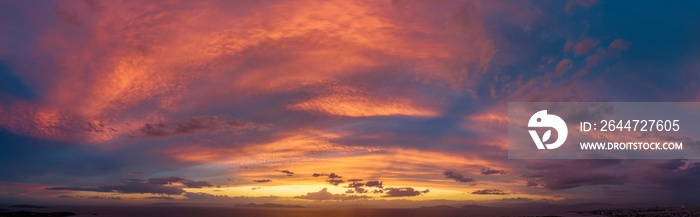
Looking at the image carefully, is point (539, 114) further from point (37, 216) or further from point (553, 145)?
point (37, 216)

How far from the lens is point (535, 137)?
2714 inches

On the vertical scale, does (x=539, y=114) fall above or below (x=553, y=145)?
above

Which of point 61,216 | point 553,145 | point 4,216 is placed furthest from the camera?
point 61,216

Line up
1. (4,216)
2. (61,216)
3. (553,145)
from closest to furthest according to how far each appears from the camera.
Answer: (553,145)
(4,216)
(61,216)

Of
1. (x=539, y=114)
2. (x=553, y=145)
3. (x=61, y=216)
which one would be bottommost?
(x=61, y=216)

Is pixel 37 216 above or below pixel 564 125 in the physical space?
below

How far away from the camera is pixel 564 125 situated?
2719 inches

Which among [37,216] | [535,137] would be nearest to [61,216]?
[37,216]

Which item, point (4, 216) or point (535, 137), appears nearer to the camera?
point (535, 137)

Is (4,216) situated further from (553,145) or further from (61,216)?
(553,145)

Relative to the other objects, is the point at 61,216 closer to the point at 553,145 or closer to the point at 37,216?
the point at 37,216

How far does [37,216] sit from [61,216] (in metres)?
24.1

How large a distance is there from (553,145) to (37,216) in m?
219

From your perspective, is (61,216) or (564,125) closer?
(564,125)
